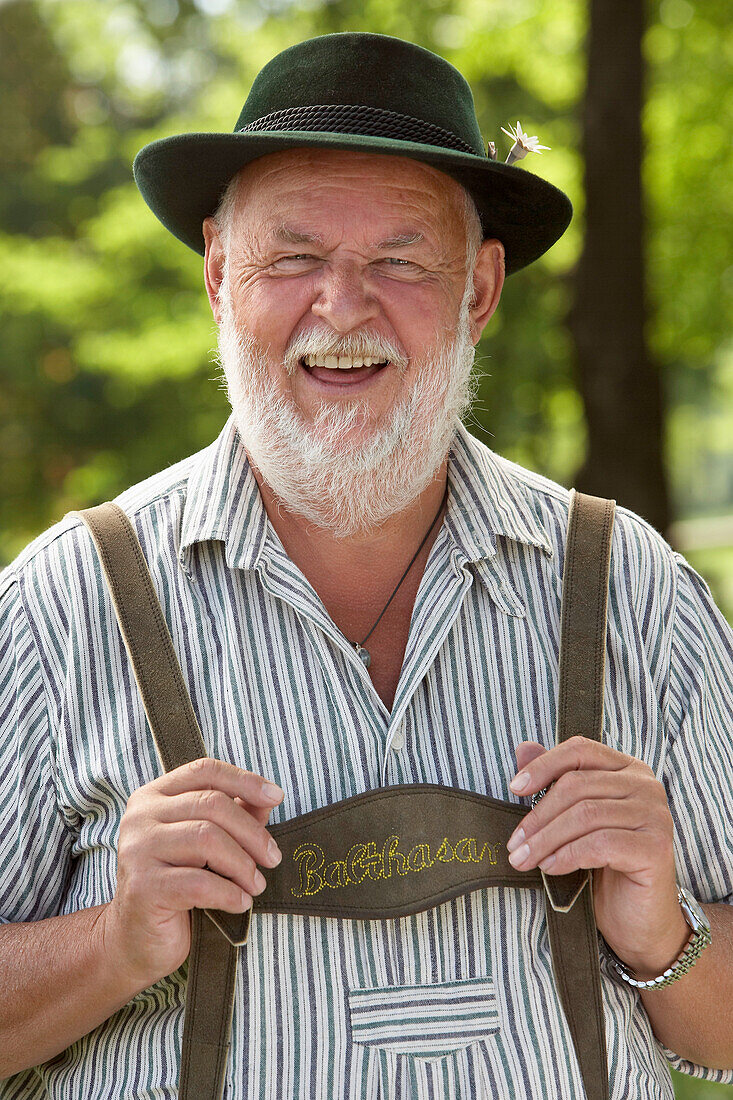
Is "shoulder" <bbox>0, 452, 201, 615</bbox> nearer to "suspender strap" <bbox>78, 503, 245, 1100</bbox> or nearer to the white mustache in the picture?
"suspender strap" <bbox>78, 503, 245, 1100</bbox>

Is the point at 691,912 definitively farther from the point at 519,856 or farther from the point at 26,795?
the point at 26,795

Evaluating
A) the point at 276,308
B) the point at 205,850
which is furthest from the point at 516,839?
the point at 276,308

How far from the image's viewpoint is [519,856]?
1.85 metres

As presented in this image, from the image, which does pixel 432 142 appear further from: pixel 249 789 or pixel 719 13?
pixel 719 13

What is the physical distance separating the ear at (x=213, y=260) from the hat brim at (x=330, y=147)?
51 mm

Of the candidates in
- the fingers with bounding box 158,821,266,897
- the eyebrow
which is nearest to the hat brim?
the eyebrow

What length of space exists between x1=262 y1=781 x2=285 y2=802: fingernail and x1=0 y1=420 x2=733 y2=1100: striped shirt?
0.70 feet

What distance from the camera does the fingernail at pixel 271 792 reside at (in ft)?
5.75

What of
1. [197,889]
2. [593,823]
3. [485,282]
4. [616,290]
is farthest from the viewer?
[616,290]

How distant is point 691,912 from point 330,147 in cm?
141

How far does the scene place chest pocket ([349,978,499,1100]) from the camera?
1865mm

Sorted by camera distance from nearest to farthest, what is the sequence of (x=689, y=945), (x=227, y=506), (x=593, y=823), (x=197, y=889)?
1. (x=197, y=889)
2. (x=593, y=823)
3. (x=689, y=945)
4. (x=227, y=506)

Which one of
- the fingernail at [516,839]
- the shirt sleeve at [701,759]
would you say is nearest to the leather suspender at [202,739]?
the fingernail at [516,839]

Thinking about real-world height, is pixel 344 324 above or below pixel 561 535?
above
